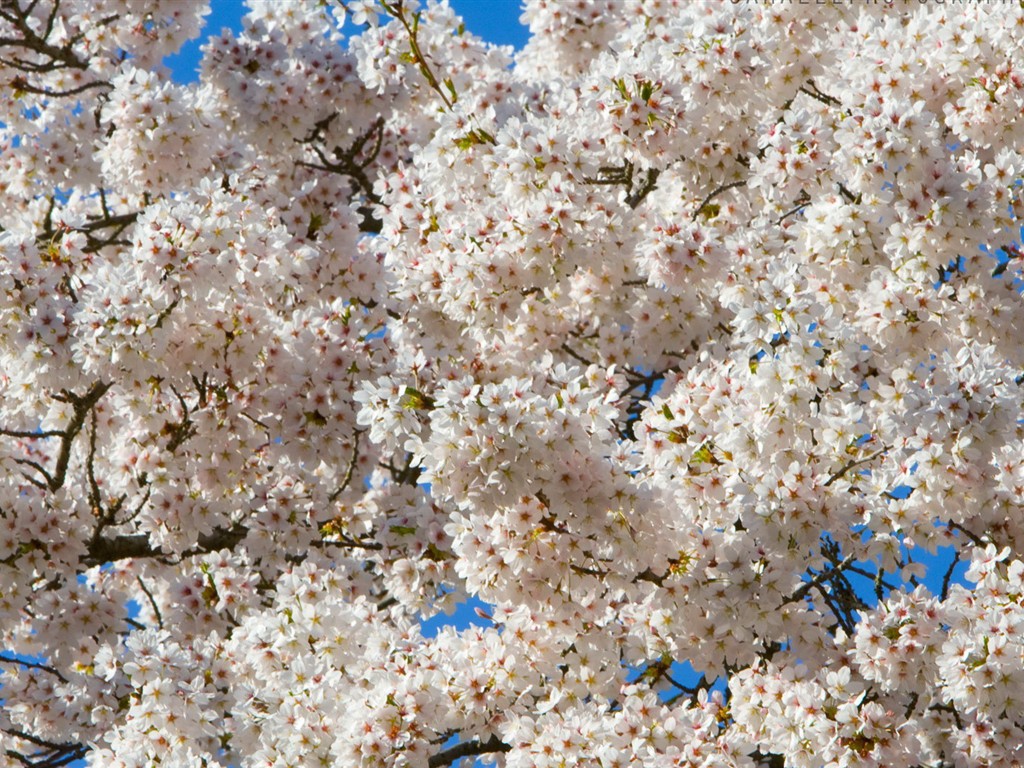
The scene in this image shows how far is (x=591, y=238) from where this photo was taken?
9.11 m

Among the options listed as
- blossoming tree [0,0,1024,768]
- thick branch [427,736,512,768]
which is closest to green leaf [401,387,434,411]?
blossoming tree [0,0,1024,768]

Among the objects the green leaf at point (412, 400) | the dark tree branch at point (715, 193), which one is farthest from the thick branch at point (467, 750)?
the dark tree branch at point (715, 193)

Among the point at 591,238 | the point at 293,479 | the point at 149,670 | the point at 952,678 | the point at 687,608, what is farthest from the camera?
the point at 293,479

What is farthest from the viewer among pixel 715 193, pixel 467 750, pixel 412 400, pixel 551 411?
pixel 715 193

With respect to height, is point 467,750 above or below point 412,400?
below

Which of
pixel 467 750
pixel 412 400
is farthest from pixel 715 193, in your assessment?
pixel 467 750

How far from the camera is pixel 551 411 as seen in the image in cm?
686

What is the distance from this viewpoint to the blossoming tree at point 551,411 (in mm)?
7441

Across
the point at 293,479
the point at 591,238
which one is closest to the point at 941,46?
the point at 591,238

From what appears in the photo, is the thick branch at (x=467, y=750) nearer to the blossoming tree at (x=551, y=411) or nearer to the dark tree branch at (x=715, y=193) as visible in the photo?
the blossoming tree at (x=551, y=411)

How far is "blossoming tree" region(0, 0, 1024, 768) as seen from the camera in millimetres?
7441

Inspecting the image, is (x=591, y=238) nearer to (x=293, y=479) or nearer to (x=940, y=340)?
(x=940, y=340)

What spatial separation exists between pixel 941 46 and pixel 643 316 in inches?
119

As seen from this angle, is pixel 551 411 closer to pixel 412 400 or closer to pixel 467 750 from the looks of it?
pixel 412 400
